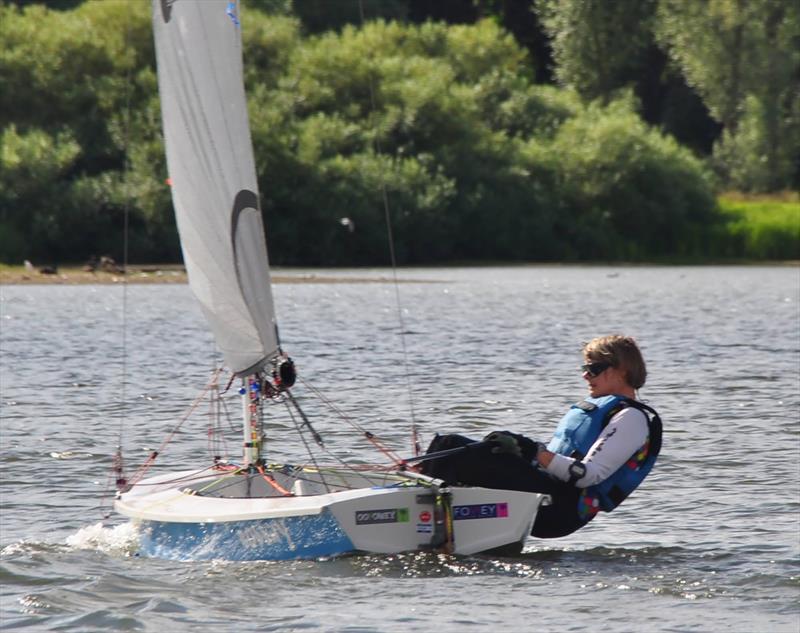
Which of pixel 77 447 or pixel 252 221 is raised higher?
pixel 252 221

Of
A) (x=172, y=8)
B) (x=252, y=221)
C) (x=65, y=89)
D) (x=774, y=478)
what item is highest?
(x=65, y=89)

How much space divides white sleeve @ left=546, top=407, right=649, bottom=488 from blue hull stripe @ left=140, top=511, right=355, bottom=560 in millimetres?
1359

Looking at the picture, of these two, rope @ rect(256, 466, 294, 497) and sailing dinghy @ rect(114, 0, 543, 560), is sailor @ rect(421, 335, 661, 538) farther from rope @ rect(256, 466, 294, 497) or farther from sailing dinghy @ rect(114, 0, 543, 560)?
rope @ rect(256, 466, 294, 497)

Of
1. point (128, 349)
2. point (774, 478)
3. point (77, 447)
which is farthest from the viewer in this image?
point (128, 349)

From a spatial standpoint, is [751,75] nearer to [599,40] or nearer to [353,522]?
[599,40]

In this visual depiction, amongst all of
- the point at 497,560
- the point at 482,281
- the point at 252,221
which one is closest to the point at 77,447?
the point at 252,221

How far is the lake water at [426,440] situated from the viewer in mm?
10055

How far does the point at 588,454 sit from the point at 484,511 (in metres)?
0.74

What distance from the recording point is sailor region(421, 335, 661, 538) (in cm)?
1070

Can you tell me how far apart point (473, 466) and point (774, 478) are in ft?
15.9

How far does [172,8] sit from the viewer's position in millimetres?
11547

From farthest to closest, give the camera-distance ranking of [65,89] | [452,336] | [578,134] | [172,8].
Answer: [578,134] → [65,89] → [452,336] → [172,8]

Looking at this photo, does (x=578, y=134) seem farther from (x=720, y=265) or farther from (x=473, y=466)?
(x=473, y=466)

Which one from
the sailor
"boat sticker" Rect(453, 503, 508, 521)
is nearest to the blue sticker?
the sailor
